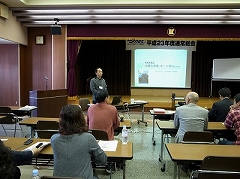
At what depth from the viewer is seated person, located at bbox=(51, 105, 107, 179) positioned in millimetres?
1734

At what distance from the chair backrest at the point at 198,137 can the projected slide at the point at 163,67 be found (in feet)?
24.1

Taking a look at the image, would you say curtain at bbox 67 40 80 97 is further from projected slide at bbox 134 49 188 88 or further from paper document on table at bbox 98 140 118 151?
paper document on table at bbox 98 140 118 151

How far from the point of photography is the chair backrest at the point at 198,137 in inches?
106

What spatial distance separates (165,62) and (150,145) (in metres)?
5.99

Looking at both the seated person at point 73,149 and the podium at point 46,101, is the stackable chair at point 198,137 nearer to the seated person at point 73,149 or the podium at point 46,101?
the seated person at point 73,149

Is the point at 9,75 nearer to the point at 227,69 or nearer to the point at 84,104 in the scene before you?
the point at 84,104

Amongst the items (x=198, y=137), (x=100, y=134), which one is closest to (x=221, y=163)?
(x=198, y=137)

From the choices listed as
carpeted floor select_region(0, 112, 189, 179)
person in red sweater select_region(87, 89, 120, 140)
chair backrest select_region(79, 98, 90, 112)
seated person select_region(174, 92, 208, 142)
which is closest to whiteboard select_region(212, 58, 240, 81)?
carpeted floor select_region(0, 112, 189, 179)

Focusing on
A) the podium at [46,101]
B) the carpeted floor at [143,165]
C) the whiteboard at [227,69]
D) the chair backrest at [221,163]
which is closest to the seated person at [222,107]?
the carpeted floor at [143,165]

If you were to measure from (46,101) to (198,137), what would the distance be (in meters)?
4.37

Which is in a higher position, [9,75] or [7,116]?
[9,75]

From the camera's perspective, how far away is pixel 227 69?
922 cm

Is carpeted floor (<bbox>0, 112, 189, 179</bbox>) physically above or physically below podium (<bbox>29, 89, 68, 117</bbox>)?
below

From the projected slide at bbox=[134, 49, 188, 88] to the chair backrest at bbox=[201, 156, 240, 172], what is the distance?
8.19 meters
